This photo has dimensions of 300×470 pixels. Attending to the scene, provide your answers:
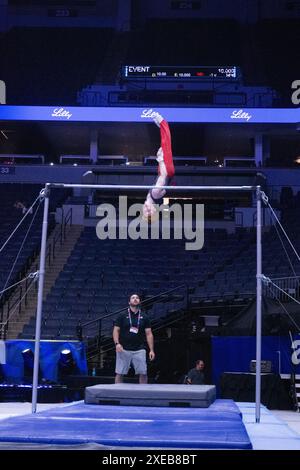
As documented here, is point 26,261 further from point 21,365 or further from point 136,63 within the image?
point 136,63

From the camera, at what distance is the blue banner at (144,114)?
21547mm

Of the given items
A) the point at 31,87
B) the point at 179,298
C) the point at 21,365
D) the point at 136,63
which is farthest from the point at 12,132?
the point at 21,365

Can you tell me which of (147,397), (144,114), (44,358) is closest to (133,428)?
(147,397)

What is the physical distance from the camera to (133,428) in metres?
4.18

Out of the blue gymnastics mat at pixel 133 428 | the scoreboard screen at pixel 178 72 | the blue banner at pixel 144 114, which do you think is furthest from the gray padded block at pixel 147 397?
the scoreboard screen at pixel 178 72

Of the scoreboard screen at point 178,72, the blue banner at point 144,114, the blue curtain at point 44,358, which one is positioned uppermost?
the scoreboard screen at point 178,72

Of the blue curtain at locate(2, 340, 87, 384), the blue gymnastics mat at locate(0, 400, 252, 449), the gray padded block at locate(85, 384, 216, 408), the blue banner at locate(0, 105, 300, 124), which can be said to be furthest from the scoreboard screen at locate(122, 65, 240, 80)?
the blue gymnastics mat at locate(0, 400, 252, 449)

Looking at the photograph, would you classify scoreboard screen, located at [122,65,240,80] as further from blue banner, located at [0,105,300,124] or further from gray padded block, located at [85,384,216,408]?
gray padded block, located at [85,384,216,408]

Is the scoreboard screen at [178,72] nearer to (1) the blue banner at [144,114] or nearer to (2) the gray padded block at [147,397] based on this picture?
(1) the blue banner at [144,114]

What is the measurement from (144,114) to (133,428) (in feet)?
60.4

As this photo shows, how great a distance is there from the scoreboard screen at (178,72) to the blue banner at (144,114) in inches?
98.5

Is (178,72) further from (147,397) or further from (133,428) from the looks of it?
(133,428)

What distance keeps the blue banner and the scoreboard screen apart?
8.21 ft

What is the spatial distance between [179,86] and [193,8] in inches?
280
